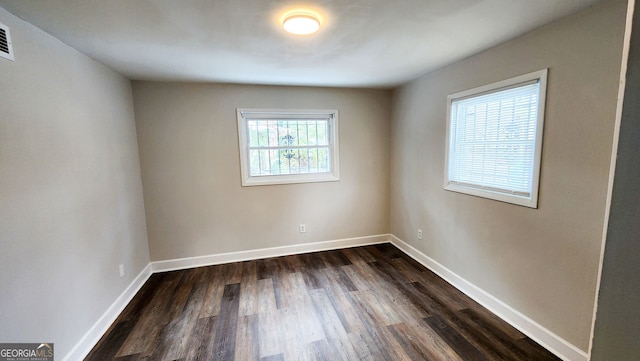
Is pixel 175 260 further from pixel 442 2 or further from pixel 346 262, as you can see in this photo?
pixel 442 2

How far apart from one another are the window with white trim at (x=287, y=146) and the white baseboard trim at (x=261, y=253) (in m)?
0.94

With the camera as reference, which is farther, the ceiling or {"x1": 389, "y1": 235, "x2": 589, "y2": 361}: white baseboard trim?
{"x1": 389, "y1": 235, "x2": 589, "y2": 361}: white baseboard trim

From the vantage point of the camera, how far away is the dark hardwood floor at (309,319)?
191 cm

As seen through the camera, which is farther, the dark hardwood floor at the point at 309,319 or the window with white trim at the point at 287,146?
the window with white trim at the point at 287,146

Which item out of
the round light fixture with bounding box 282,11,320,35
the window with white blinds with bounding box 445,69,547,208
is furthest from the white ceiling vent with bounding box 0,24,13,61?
the window with white blinds with bounding box 445,69,547,208

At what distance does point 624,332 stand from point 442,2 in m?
1.66

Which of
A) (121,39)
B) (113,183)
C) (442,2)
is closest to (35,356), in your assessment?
(113,183)

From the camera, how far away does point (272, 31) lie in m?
1.82

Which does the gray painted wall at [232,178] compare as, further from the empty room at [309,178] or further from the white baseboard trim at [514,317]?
the white baseboard trim at [514,317]

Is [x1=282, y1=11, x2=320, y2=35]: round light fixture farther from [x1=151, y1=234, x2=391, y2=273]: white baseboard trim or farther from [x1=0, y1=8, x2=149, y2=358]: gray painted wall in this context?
[x1=151, y1=234, x2=391, y2=273]: white baseboard trim

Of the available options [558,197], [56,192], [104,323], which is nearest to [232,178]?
[56,192]

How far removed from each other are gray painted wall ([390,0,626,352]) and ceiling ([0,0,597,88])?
0.17 meters

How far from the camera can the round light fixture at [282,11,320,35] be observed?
159 centimetres

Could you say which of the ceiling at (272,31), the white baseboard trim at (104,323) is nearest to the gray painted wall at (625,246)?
the ceiling at (272,31)
